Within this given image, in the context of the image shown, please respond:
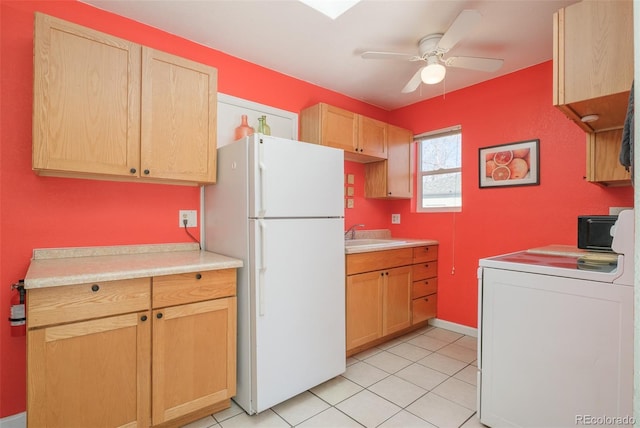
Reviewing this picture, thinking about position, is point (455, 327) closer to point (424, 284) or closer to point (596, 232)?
point (424, 284)

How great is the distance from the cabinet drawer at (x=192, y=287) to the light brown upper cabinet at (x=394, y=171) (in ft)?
6.68

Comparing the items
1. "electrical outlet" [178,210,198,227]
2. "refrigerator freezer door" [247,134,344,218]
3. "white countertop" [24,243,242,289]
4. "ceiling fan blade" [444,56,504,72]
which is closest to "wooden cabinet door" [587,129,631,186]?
"ceiling fan blade" [444,56,504,72]

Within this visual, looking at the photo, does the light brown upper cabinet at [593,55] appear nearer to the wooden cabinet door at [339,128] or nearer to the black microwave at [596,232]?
the black microwave at [596,232]

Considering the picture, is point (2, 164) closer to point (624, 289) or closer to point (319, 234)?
point (319, 234)

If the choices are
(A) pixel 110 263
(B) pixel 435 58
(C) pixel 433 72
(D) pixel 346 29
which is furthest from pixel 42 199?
(B) pixel 435 58

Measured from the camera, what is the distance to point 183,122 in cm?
190

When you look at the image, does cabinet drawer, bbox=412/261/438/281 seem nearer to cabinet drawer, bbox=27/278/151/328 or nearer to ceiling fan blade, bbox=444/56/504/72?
ceiling fan blade, bbox=444/56/504/72

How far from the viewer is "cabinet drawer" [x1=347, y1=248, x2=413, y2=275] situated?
2456mm

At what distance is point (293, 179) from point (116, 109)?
105 centimetres

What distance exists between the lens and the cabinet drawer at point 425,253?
10.0 ft

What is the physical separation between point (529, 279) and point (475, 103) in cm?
213

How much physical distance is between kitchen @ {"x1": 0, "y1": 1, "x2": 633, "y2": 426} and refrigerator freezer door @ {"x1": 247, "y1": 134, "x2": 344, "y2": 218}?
2.60 ft

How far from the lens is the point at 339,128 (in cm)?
285

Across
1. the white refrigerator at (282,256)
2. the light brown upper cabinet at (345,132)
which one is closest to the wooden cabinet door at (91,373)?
the white refrigerator at (282,256)
